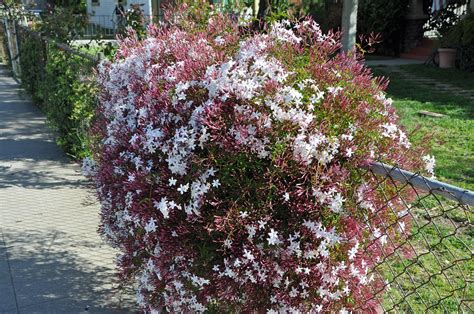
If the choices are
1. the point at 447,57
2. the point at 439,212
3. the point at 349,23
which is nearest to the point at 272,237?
the point at 439,212

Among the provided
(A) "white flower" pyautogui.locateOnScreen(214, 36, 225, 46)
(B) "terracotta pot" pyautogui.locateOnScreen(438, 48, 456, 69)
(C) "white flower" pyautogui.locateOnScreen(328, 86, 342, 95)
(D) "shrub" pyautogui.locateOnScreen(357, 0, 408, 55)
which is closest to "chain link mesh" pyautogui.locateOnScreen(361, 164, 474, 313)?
(C) "white flower" pyautogui.locateOnScreen(328, 86, 342, 95)

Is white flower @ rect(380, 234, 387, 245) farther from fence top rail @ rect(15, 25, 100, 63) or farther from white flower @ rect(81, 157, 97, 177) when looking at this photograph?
fence top rail @ rect(15, 25, 100, 63)

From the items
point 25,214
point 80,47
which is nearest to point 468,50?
point 80,47

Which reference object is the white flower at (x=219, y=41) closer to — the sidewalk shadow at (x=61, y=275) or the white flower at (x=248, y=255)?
the white flower at (x=248, y=255)

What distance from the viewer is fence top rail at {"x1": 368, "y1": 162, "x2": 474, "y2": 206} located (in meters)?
1.82

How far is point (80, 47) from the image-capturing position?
286 inches

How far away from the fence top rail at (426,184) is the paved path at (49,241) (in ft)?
7.18

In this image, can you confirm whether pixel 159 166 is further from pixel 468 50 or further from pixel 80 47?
pixel 468 50

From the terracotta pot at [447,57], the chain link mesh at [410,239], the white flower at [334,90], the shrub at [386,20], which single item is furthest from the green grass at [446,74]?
the white flower at [334,90]

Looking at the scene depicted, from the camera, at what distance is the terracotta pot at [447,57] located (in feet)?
43.2

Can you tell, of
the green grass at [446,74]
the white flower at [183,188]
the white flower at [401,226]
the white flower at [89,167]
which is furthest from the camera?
the green grass at [446,74]

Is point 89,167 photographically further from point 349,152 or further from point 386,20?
point 386,20

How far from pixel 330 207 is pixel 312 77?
640 mm

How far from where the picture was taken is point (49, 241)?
4645 mm
